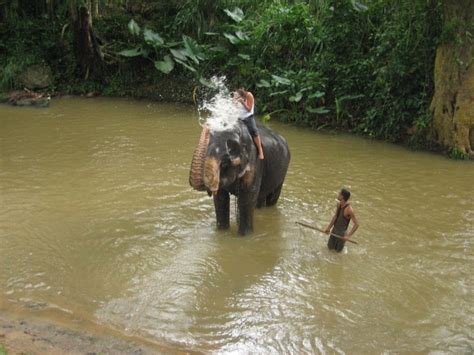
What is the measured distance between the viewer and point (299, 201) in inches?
306

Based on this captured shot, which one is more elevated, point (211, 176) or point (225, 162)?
point (225, 162)

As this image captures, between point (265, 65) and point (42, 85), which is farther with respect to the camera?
point (42, 85)

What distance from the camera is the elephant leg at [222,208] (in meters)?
6.26

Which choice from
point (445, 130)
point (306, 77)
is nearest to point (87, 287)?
point (445, 130)

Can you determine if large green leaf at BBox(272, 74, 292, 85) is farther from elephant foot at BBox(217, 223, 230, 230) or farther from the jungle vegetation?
elephant foot at BBox(217, 223, 230, 230)

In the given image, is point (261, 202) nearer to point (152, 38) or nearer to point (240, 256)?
point (240, 256)

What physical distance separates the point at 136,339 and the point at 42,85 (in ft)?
44.2

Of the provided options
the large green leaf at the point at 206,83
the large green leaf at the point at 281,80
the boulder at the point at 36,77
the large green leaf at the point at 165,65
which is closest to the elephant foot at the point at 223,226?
the large green leaf at the point at 281,80

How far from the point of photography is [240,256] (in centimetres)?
596

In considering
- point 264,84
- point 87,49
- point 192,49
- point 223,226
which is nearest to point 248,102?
point 223,226

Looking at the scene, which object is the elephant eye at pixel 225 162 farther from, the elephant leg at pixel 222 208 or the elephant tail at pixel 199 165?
the elephant leg at pixel 222 208

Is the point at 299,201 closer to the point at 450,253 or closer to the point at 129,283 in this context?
the point at 450,253

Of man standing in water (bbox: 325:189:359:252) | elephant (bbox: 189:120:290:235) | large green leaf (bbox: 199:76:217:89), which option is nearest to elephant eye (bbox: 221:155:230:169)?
elephant (bbox: 189:120:290:235)

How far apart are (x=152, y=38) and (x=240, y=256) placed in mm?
10950
